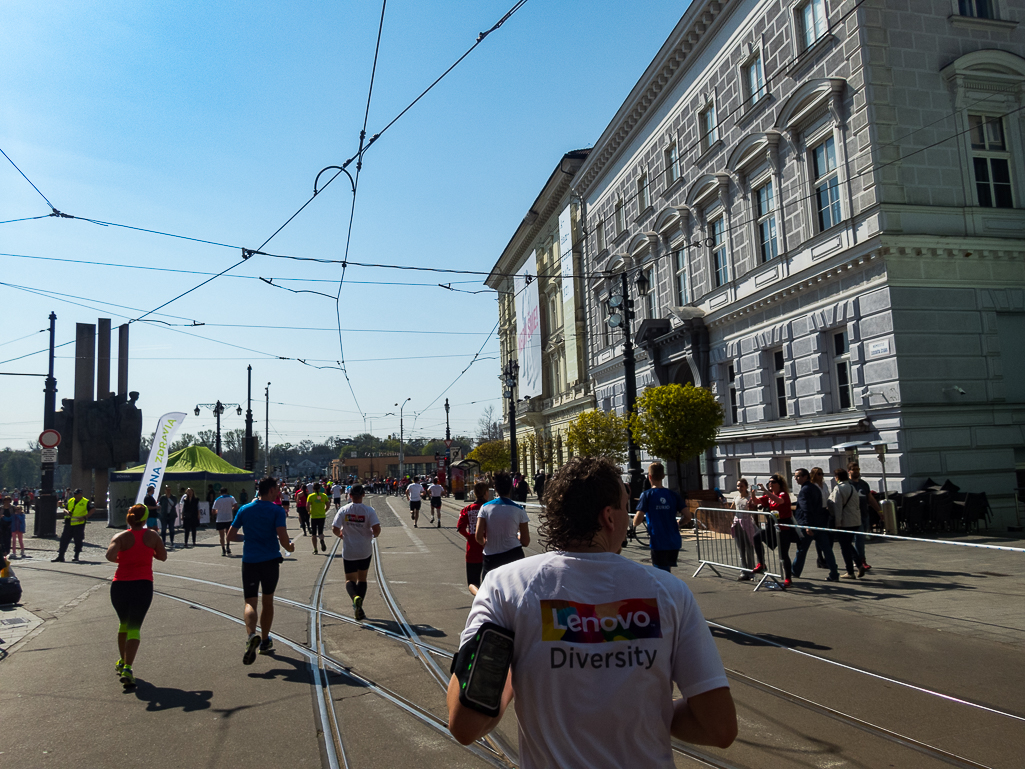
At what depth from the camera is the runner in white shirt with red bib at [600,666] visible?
1.98 meters

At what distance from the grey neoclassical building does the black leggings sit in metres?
15.1

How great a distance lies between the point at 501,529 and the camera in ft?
26.5

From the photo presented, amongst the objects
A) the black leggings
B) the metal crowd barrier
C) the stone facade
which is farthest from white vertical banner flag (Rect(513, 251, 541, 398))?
the black leggings

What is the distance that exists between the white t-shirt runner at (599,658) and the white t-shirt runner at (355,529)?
26.3 ft

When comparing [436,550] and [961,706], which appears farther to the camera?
[436,550]

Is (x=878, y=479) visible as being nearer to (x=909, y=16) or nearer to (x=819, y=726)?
(x=909, y=16)

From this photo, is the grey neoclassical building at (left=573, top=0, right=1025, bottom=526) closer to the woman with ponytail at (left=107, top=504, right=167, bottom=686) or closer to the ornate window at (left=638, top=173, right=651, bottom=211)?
the ornate window at (left=638, top=173, right=651, bottom=211)

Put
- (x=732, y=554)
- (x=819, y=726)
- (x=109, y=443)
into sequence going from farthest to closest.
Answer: (x=109, y=443)
(x=732, y=554)
(x=819, y=726)

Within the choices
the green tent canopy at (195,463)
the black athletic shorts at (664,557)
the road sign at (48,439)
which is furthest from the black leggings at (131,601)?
the green tent canopy at (195,463)

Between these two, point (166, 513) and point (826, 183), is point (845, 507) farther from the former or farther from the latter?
point (166, 513)

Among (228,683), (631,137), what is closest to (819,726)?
(228,683)

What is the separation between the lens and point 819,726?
5141 millimetres

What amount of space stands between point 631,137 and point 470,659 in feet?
105

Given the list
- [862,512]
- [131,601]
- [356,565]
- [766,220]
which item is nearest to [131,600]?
[131,601]
